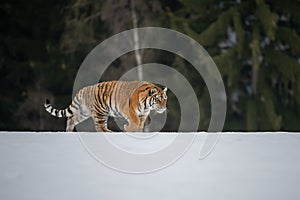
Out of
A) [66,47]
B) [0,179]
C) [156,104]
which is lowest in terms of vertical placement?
[0,179]

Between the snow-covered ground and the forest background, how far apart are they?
28.0 feet

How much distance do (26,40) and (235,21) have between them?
588 centimetres

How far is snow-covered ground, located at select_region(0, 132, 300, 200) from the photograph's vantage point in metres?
2.48

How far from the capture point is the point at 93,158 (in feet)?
9.94

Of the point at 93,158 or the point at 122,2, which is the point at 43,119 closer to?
the point at 122,2

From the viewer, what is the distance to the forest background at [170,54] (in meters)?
12.0

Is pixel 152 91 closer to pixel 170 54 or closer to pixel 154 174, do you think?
pixel 154 174

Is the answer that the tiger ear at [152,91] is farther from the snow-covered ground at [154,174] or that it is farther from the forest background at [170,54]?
the forest background at [170,54]

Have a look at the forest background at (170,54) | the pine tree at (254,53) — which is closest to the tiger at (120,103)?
the forest background at (170,54)

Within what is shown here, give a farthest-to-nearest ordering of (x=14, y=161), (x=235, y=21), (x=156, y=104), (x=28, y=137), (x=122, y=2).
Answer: (x=122, y=2)
(x=235, y=21)
(x=156, y=104)
(x=28, y=137)
(x=14, y=161)

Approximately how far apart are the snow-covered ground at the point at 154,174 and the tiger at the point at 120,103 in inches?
65.7

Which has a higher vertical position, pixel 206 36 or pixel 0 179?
pixel 206 36

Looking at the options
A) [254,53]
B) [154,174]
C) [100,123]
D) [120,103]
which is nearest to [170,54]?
[254,53]

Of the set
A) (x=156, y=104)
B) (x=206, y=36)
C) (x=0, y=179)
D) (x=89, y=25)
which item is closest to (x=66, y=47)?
(x=89, y=25)
